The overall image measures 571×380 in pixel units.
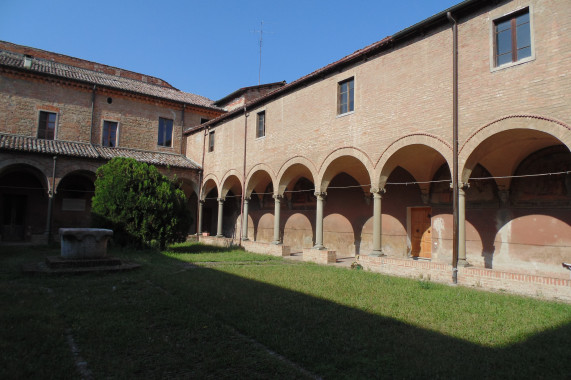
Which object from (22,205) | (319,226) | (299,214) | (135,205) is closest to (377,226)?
(319,226)

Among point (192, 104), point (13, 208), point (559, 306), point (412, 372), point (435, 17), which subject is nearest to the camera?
point (412, 372)

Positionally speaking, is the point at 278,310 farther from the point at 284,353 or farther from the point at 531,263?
the point at 531,263

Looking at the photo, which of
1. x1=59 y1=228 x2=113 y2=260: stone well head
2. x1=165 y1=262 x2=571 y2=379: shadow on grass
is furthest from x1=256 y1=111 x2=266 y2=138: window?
x1=165 y1=262 x2=571 y2=379: shadow on grass

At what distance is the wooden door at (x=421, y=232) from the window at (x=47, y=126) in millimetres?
18472

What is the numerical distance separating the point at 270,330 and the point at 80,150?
17237 millimetres

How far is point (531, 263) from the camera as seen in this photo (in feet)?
32.8

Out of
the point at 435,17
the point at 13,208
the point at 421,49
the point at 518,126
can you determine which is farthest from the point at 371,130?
the point at 13,208

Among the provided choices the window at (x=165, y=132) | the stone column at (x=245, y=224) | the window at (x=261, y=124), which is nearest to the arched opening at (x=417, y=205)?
the window at (x=261, y=124)

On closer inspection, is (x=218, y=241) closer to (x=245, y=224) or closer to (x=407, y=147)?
(x=245, y=224)

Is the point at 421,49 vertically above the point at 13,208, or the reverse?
the point at 421,49

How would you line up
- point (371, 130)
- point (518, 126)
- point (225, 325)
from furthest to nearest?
1. point (371, 130)
2. point (518, 126)
3. point (225, 325)

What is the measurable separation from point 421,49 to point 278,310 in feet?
27.8

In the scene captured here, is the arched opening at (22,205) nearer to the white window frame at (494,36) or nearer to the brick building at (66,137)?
the brick building at (66,137)

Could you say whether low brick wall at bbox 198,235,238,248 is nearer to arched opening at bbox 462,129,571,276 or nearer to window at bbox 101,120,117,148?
window at bbox 101,120,117,148
